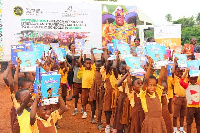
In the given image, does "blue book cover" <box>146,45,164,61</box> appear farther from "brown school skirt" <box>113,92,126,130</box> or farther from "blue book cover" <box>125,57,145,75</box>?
"brown school skirt" <box>113,92,126,130</box>

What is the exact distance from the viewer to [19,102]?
3324 mm

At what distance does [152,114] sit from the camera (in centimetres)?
362

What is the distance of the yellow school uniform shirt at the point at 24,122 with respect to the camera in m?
3.04

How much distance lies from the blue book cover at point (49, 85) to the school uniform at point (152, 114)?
4.45 feet

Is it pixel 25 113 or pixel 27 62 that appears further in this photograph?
pixel 27 62

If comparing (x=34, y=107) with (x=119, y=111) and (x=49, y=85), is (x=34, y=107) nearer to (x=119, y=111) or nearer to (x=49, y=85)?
Result: (x=49, y=85)

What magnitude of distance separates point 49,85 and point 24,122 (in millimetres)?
597

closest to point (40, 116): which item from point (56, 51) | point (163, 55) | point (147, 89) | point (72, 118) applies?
point (147, 89)

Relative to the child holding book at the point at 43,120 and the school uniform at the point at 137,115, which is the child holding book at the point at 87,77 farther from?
the child holding book at the point at 43,120

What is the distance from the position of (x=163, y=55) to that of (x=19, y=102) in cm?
Answer: 220

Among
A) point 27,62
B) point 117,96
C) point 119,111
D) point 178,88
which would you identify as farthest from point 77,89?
point 27,62

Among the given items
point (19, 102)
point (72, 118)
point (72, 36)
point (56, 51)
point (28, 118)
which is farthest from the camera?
point (72, 36)

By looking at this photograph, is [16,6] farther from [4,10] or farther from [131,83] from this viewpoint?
[131,83]

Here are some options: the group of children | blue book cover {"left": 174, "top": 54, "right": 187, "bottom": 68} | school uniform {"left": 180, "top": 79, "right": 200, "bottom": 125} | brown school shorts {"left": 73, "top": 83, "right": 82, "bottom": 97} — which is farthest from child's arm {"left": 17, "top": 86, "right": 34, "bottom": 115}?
brown school shorts {"left": 73, "top": 83, "right": 82, "bottom": 97}
